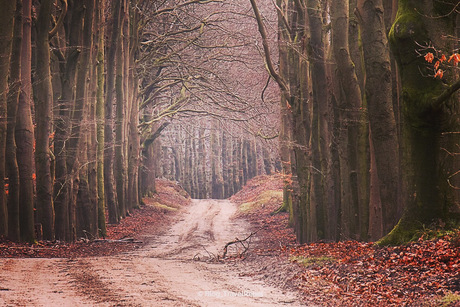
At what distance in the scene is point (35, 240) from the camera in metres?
17.5

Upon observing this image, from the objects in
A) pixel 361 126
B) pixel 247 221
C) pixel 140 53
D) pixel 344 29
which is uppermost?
pixel 140 53

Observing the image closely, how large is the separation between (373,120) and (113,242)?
37.7 ft

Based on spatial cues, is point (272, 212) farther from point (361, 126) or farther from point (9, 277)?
point (9, 277)

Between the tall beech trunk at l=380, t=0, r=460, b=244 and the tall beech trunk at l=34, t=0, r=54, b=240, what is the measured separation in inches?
478

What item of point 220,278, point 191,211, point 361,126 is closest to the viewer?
point 220,278

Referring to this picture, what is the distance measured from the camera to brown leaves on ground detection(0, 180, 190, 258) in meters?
15.7

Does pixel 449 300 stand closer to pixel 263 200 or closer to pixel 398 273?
pixel 398 273

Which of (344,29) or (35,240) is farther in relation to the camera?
(35,240)

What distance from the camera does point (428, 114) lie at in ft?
31.7

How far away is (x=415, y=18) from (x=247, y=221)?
22.9m

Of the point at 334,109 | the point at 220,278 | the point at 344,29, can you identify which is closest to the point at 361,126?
the point at 334,109

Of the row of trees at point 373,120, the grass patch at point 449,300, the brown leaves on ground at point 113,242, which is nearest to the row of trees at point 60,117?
the brown leaves on ground at point 113,242

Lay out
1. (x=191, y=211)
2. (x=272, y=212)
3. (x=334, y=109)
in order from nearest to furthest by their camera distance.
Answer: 1. (x=334, y=109)
2. (x=272, y=212)
3. (x=191, y=211)

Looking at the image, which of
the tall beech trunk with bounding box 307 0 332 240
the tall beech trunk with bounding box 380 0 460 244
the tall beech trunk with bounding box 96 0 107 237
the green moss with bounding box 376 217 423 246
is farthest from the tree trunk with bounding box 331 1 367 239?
the tall beech trunk with bounding box 96 0 107 237
